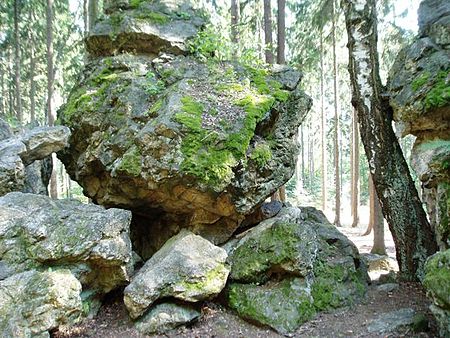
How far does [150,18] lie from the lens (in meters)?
10.0

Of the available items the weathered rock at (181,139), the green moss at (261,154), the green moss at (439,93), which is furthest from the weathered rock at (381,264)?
the green moss at (439,93)

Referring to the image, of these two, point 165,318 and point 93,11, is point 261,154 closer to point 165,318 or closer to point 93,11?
point 165,318

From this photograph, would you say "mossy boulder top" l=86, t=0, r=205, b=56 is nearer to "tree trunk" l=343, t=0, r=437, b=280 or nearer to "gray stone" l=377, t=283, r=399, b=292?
"tree trunk" l=343, t=0, r=437, b=280

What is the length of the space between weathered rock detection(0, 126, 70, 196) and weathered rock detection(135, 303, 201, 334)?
3.76m

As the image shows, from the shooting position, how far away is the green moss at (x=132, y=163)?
727 cm

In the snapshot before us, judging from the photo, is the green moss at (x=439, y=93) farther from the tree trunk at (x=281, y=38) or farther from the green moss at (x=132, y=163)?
the tree trunk at (x=281, y=38)

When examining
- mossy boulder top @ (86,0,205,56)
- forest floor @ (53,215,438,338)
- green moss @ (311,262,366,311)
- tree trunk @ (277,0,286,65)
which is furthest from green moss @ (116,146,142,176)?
tree trunk @ (277,0,286,65)

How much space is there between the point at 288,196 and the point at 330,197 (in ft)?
45.5

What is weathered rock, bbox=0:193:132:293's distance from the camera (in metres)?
5.93

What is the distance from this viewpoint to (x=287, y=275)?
7.04m

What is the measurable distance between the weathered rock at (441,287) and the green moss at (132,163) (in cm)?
519

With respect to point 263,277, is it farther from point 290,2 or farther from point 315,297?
point 290,2

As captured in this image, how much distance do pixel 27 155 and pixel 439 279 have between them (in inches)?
307

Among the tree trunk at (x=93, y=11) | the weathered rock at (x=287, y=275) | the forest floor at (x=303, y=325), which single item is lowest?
the forest floor at (x=303, y=325)
